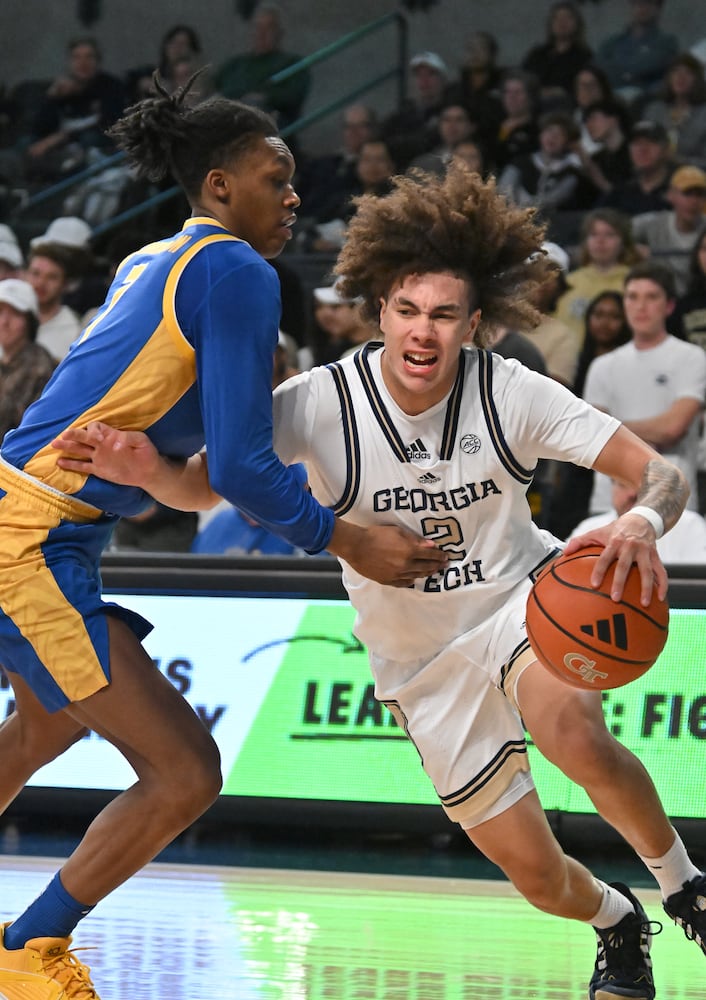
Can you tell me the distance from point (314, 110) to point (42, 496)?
417 inches

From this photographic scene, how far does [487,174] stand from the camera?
8.99 m

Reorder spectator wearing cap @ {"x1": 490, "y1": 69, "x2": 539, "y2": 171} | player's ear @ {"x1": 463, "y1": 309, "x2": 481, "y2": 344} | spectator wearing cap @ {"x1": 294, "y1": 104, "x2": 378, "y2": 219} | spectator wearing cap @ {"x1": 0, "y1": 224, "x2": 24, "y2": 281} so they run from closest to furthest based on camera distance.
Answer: player's ear @ {"x1": 463, "y1": 309, "x2": 481, "y2": 344} < spectator wearing cap @ {"x1": 0, "y1": 224, "x2": 24, "y2": 281} < spectator wearing cap @ {"x1": 490, "y1": 69, "x2": 539, "y2": 171} < spectator wearing cap @ {"x1": 294, "y1": 104, "x2": 378, "y2": 219}

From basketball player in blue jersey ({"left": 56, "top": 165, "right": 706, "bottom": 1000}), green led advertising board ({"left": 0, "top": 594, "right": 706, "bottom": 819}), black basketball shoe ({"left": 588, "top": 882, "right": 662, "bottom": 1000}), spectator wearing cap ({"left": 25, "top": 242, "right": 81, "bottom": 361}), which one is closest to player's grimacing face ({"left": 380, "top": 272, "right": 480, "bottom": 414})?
basketball player in blue jersey ({"left": 56, "top": 165, "right": 706, "bottom": 1000})

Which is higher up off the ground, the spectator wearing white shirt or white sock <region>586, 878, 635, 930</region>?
the spectator wearing white shirt

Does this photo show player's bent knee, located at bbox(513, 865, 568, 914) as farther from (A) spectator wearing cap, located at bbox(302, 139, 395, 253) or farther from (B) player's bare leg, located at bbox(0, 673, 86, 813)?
(A) spectator wearing cap, located at bbox(302, 139, 395, 253)

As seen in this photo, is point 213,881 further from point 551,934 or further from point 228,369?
point 228,369

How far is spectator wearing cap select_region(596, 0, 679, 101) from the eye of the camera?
11484 millimetres

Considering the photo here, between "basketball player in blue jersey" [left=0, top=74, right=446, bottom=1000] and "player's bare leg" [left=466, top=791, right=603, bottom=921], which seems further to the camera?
"player's bare leg" [left=466, top=791, right=603, bottom=921]

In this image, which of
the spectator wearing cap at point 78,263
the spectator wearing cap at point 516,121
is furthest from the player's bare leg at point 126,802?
the spectator wearing cap at point 516,121

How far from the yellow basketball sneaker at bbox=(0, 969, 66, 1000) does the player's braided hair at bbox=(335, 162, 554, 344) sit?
1.80 metres

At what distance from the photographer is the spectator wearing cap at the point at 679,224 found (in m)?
9.02

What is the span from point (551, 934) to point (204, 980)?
1.30 meters

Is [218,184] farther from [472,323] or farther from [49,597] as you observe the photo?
[49,597]

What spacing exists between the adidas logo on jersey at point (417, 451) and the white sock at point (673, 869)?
3.64 feet
